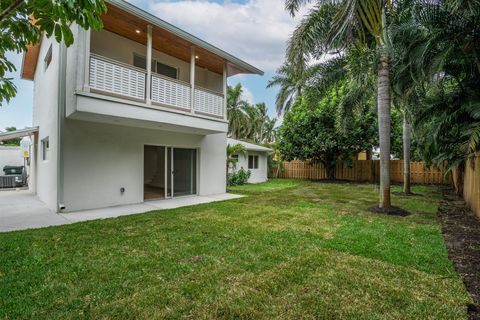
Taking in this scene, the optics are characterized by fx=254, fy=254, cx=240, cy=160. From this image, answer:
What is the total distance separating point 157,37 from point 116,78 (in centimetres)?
253

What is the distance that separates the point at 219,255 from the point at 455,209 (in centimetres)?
871

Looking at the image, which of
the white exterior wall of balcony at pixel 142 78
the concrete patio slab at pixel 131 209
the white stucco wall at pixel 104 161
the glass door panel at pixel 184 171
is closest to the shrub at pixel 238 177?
the glass door panel at pixel 184 171

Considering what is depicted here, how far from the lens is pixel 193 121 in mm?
9383

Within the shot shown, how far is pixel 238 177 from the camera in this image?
16797 mm

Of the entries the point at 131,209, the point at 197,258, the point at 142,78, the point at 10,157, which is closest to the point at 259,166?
the point at 131,209

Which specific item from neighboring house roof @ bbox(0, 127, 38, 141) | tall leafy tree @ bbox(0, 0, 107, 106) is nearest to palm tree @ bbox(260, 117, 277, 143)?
neighboring house roof @ bbox(0, 127, 38, 141)

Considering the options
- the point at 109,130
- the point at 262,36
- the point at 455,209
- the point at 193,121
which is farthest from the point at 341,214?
the point at 262,36

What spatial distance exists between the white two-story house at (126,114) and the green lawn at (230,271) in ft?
8.55

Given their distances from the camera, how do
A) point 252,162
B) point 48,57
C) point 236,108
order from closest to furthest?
1. point 48,57
2. point 252,162
3. point 236,108

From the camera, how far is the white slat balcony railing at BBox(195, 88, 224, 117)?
9820mm

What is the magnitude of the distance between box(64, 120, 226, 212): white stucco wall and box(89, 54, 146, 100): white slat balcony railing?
171 cm

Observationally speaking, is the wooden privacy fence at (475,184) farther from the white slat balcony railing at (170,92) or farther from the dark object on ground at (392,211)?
the white slat balcony railing at (170,92)

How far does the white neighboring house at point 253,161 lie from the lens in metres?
17.7

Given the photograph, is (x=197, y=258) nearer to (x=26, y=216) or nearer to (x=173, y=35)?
(x=26, y=216)
